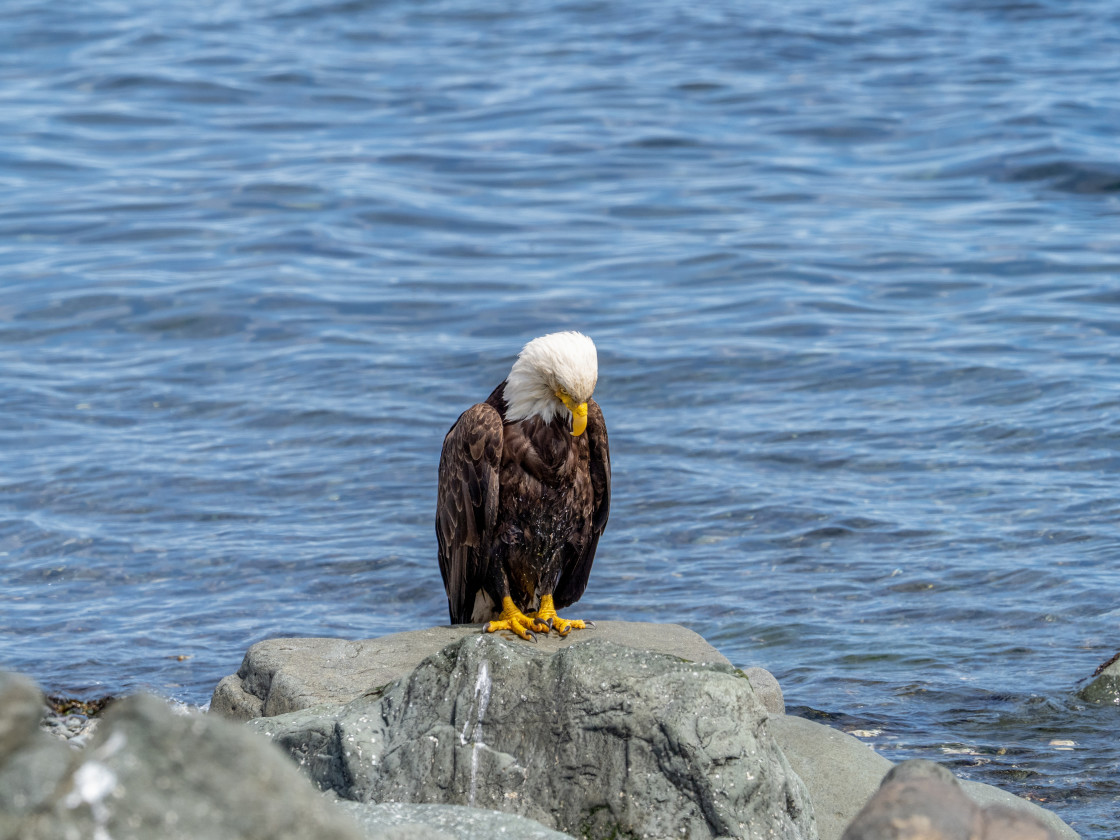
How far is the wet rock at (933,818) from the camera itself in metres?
2.99

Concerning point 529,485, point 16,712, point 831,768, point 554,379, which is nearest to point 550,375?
point 554,379

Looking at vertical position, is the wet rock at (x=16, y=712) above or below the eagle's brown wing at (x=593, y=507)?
above

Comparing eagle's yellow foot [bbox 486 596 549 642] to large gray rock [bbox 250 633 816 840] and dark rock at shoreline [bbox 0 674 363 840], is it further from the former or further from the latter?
dark rock at shoreline [bbox 0 674 363 840]

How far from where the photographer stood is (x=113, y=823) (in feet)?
7.66

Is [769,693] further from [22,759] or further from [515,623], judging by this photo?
[22,759]

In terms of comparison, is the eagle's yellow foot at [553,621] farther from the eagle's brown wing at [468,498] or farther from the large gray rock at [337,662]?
the eagle's brown wing at [468,498]

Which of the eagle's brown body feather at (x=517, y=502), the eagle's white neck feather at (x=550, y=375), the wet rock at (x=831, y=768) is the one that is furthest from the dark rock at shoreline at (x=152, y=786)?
the eagle's brown body feather at (x=517, y=502)

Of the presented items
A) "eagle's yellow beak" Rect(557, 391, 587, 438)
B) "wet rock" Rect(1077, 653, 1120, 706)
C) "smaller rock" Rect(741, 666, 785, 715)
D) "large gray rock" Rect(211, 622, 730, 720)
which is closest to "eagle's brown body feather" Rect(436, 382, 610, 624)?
"eagle's yellow beak" Rect(557, 391, 587, 438)

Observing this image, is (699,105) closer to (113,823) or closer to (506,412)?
(506,412)

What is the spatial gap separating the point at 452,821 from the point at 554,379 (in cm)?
245

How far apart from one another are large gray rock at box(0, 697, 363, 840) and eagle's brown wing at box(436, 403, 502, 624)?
366cm

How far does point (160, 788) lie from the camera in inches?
93.4

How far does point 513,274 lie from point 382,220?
98.5 inches

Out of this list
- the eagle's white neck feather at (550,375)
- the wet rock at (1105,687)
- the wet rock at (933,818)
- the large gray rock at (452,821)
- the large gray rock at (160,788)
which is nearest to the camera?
the large gray rock at (160,788)
